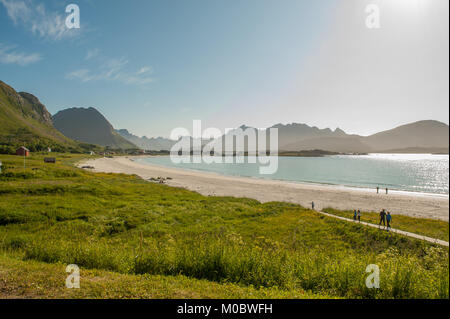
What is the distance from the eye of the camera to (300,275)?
7113 millimetres

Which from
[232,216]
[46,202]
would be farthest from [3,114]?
[232,216]

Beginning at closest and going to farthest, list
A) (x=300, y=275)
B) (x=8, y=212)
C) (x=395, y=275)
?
1. (x=395, y=275)
2. (x=300, y=275)
3. (x=8, y=212)

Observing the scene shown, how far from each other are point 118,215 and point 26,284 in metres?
15.9

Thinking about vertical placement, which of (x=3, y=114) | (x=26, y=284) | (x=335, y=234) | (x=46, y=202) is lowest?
(x=335, y=234)

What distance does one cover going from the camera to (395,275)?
6.29 meters
